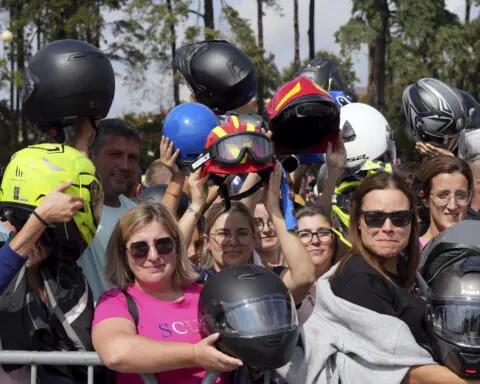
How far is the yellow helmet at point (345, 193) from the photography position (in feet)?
17.5

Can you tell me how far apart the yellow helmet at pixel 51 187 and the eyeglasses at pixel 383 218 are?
1.38 m

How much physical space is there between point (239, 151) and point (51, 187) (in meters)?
0.93

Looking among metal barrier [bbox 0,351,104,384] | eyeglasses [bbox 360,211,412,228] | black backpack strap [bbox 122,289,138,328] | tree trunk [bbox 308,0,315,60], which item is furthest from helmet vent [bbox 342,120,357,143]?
tree trunk [bbox 308,0,315,60]

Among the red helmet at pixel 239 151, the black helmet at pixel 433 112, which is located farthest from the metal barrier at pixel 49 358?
the black helmet at pixel 433 112

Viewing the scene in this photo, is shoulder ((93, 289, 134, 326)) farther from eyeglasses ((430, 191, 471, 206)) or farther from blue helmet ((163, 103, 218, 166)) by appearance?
eyeglasses ((430, 191, 471, 206))

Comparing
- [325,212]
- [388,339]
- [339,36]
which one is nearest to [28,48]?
[339,36]

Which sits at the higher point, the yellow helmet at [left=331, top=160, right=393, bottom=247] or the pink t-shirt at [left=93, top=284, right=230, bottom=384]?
the yellow helmet at [left=331, top=160, right=393, bottom=247]

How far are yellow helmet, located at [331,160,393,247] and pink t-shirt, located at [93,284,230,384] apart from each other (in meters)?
1.76

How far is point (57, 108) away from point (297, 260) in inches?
62.5

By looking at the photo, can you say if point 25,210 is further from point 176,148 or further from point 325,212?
point 325,212

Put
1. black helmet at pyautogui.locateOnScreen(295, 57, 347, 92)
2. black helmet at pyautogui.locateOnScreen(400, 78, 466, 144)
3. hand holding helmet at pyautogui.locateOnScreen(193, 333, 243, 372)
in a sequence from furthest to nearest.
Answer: black helmet at pyautogui.locateOnScreen(295, 57, 347, 92) → black helmet at pyautogui.locateOnScreen(400, 78, 466, 144) → hand holding helmet at pyautogui.locateOnScreen(193, 333, 243, 372)

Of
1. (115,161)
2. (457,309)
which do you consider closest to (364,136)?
(115,161)

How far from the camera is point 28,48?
2853 centimetres

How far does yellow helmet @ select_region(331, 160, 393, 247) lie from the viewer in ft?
17.5
